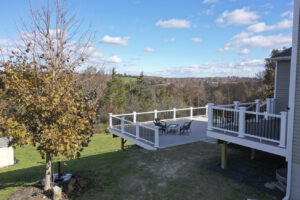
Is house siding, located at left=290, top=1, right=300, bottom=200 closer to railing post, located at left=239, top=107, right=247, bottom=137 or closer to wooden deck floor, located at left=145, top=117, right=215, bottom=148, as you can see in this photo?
railing post, located at left=239, top=107, right=247, bottom=137

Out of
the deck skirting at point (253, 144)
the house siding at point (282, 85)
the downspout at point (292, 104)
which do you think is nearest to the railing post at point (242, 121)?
the deck skirting at point (253, 144)

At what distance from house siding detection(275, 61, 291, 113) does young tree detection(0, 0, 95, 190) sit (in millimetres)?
8074

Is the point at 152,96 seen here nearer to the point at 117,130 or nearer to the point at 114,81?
the point at 114,81

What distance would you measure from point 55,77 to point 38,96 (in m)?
0.85

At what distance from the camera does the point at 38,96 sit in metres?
5.00

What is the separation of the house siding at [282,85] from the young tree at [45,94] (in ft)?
26.5

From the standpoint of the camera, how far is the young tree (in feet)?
16.7

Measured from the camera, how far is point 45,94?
5.42 metres

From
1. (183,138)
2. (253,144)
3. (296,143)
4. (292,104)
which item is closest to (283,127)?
(296,143)

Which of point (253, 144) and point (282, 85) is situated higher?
point (282, 85)

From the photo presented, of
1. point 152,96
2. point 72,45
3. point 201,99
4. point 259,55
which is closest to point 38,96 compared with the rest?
point 72,45

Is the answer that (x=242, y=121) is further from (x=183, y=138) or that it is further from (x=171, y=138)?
(x=171, y=138)

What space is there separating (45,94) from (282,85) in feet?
30.8

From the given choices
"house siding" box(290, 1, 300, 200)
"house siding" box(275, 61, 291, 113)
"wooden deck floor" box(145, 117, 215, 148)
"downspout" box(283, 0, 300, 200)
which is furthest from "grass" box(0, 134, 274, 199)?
"house siding" box(275, 61, 291, 113)
